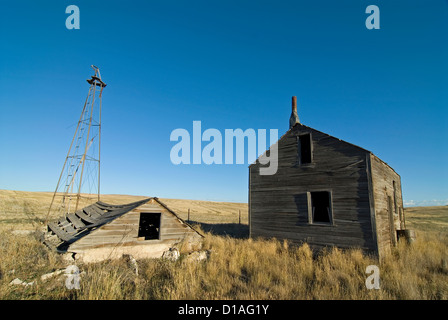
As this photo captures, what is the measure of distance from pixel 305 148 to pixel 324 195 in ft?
8.80

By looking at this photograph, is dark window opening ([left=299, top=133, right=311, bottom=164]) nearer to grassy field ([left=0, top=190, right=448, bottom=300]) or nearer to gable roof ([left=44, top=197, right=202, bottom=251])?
grassy field ([left=0, top=190, right=448, bottom=300])

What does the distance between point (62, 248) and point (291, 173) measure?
1012 centimetres

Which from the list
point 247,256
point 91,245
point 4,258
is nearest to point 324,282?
point 247,256

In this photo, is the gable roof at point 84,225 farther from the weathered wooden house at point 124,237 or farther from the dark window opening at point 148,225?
the dark window opening at point 148,225

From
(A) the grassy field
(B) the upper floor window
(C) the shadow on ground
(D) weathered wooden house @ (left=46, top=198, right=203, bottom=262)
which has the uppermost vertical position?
(B) the upper floor window

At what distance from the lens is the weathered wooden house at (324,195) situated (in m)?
9.48

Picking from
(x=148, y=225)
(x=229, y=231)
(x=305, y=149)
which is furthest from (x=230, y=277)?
(x=229, y=231)

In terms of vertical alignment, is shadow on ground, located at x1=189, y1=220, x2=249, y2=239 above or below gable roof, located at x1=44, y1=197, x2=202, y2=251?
below

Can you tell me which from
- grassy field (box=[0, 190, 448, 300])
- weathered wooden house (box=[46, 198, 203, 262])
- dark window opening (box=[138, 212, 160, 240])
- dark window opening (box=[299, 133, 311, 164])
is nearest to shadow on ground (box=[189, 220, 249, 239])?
dark window opening (box=[138, 212, 160, 240])

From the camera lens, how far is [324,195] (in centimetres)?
1190

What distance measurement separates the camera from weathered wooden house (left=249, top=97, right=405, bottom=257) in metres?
9.48

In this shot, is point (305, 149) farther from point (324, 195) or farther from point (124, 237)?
point (124, 237)

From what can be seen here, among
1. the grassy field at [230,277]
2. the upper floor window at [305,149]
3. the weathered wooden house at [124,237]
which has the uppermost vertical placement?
the upper floor window at [305,149]

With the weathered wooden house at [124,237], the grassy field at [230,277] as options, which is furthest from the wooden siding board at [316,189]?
the weathered wooden house at [124,237]
